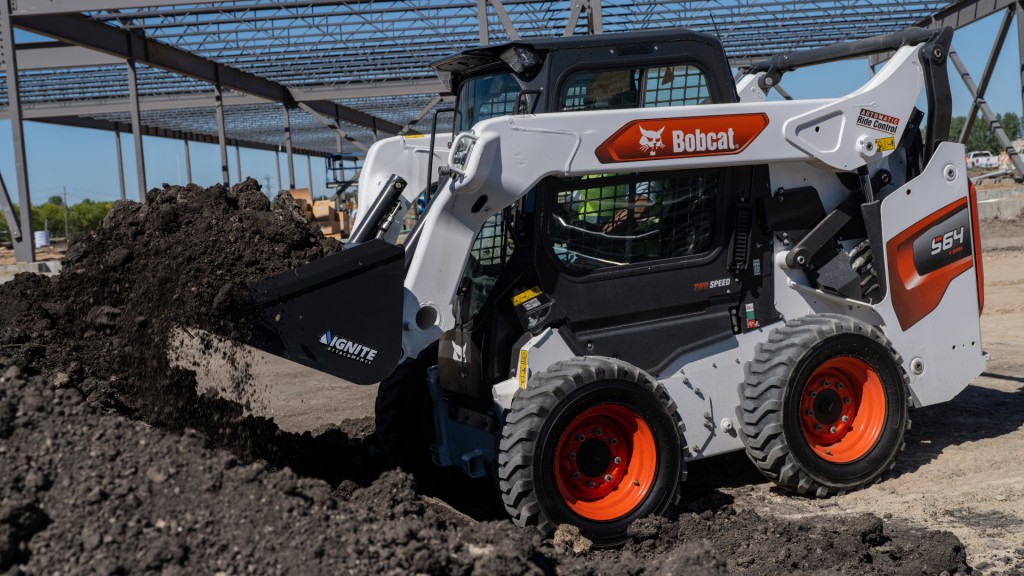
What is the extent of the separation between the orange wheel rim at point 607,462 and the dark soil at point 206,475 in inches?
7.7

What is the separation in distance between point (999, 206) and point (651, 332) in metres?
17.0

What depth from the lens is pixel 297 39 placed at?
18391 mm

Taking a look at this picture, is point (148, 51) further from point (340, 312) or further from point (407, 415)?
point (340, 312)

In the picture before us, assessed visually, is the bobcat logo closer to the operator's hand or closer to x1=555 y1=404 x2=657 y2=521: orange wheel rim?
the operator's hand

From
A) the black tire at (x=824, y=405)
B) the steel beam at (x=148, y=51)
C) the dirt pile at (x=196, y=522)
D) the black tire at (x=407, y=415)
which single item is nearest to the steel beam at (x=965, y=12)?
the black tire at (x=824, y=405)

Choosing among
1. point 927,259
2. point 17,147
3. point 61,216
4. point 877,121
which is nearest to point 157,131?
point 61,216

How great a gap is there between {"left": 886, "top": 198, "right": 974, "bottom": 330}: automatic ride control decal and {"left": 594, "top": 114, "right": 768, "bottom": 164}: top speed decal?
1.20 metres

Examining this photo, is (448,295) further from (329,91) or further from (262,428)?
(329,91)

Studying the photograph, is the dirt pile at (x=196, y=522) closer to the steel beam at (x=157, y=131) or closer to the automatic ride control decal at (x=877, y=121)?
the automatic ride control decal at (x=877, y=121)

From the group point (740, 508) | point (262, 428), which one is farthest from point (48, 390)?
point (740, 508)

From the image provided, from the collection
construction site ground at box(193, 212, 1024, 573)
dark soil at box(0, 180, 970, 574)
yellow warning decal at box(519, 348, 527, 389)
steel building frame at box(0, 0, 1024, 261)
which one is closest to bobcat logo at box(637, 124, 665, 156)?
yellow warning decal at box(519, 348, 527, 389)

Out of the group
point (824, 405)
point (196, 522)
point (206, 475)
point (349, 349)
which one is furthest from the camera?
point (824, 405)

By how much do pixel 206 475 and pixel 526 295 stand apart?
190 centimetres

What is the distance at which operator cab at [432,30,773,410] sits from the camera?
478 cm
